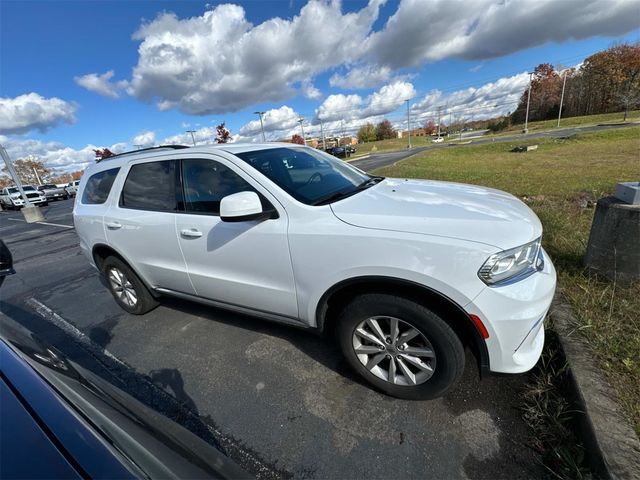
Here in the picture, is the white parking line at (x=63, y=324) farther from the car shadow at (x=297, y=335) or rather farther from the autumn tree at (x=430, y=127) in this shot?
the autumn tree at (x=430, y=127)

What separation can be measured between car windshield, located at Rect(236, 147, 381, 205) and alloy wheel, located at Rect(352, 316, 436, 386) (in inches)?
38.3

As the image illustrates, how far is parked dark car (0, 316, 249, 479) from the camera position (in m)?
0.91

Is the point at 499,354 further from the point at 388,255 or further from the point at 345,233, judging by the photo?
the point at 345,233

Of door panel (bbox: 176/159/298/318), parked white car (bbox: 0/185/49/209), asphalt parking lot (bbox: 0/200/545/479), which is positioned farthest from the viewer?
parked white car (bbox: 0/185/49/209)

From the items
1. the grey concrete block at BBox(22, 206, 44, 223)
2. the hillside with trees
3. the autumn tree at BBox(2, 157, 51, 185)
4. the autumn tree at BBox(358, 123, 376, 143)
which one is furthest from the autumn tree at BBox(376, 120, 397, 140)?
the grey concrete block at BBox(22, 206, 44, 223)

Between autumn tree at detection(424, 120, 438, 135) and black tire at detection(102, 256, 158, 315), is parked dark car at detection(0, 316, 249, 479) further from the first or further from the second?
autumn tree at detection(424, 120, 438, 135)

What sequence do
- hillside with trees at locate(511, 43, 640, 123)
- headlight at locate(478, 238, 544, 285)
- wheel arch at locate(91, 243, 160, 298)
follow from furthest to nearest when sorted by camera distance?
hillside with trees at locate(511, 43, 640, 123) < wheel arch at locate(91, 243, 160, 298) < headlight at locate(478, 238, 544, 285)

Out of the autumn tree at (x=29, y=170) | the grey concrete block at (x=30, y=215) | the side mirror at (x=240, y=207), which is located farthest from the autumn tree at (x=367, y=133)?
the side mirror at (x=240, y=207)

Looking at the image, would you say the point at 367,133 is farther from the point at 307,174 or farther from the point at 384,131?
the point at 307,174

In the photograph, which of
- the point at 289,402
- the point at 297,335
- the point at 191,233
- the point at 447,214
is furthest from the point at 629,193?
the point at 191,233

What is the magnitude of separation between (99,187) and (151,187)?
1.05m

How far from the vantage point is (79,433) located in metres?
1.03

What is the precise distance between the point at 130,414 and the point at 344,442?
1256 millimetres

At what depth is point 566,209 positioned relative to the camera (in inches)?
206
